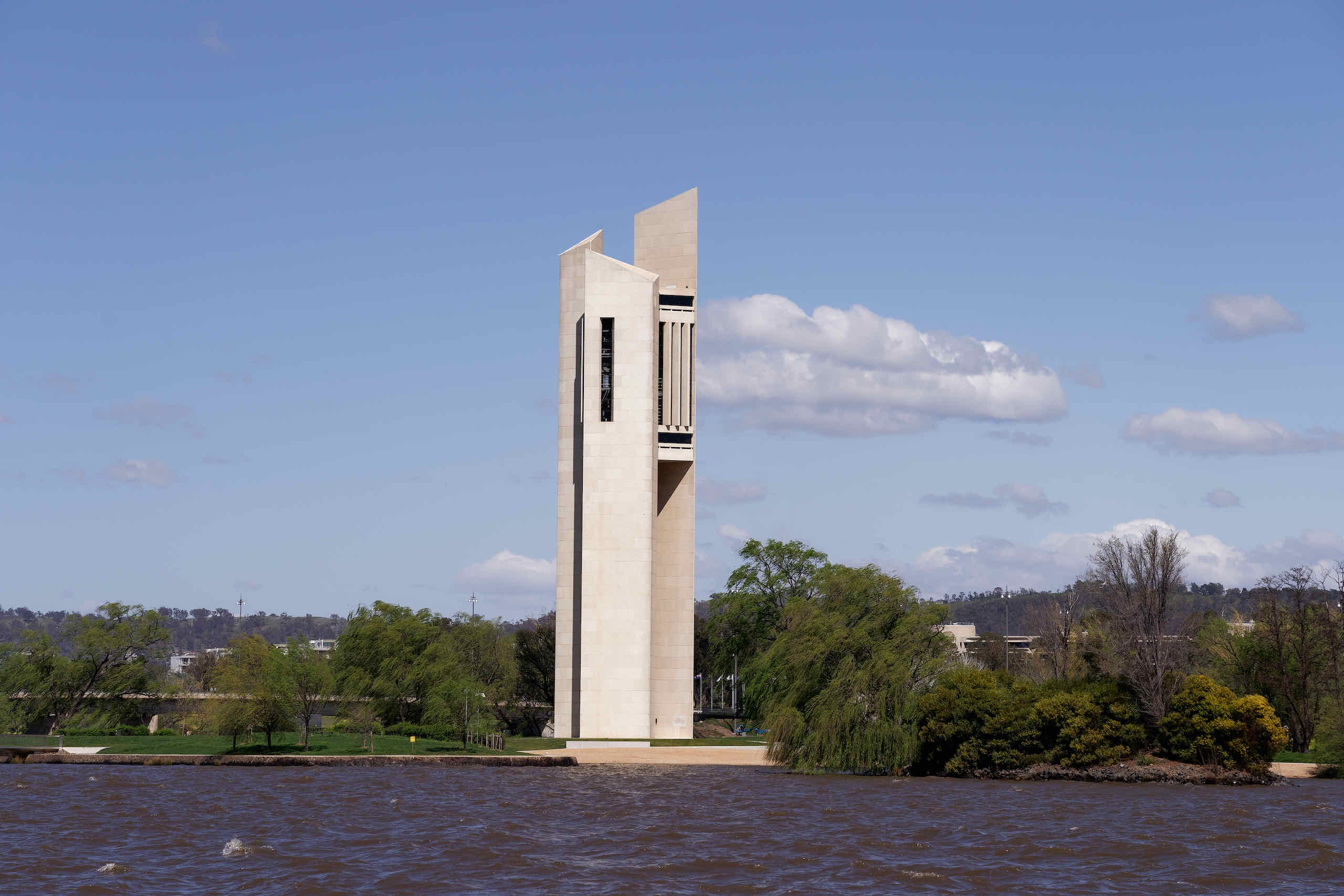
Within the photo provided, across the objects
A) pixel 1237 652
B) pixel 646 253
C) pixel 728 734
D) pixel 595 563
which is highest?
pixel 646 253

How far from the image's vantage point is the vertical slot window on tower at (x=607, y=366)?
221 feet

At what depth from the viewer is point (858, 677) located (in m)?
46.5

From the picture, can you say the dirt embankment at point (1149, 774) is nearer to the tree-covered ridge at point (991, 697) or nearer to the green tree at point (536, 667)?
the tree-covered ridge at point (991, 697)

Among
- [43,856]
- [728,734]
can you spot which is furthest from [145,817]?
[728,734]

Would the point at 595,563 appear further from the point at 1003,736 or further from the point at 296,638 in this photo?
the point at 1003,736

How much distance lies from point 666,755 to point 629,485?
1387 cm

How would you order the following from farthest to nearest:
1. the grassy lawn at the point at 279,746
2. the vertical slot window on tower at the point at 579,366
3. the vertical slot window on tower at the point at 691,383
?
the vertical slot window on tower at the point at 579,366
the vertical slot window on tower at the point at 691,383
the grassy lawn at the point at 279,746

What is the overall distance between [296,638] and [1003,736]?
3099cm

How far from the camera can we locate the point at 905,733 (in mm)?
46281

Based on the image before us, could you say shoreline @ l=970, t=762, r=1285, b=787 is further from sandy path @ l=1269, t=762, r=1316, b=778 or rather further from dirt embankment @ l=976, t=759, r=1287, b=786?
sandy path @ l=1269, t=762, r=1316, b=778

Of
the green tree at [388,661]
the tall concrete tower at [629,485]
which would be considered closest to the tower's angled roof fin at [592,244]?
the tall concrete tower at [629,485]

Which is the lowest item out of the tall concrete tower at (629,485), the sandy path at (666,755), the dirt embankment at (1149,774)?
the sandy path at (666,755)

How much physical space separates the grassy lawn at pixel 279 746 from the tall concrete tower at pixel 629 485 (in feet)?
21.1

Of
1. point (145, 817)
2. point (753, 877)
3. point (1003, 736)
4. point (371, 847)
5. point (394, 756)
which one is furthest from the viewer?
point (394, 756)
